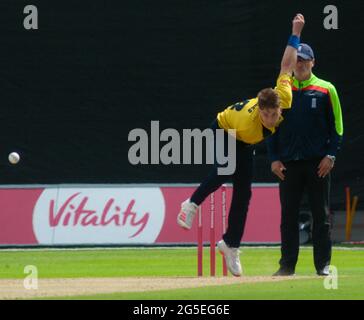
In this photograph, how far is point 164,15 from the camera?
68.9 feet

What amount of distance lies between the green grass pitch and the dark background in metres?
1.97

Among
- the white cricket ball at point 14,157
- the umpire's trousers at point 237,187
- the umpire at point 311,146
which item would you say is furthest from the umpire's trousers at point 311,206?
the white cricket ball at point 14,157

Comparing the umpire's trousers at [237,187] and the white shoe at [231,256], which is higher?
the umpire's trousers at [237,187]

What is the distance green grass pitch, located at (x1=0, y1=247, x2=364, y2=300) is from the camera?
1094 centimetres

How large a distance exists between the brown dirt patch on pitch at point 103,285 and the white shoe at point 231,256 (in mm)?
100

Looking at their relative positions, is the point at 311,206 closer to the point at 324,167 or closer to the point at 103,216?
the point at 324,167

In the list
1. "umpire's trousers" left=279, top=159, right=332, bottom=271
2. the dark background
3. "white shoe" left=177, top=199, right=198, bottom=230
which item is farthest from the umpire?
the dark background

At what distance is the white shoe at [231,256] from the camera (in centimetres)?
1270

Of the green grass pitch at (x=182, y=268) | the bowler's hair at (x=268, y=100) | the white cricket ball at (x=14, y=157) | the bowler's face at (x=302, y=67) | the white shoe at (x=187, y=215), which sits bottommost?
the green grass pitch at (x=182, y=268)

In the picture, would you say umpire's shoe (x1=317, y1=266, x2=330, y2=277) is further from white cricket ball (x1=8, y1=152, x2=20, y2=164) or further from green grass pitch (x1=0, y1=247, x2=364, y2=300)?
white cricket ball (x1=8, y1=152, x2=20, y2=164)

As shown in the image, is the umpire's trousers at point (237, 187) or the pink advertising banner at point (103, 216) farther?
the pink advertising banner at point (103, 216)

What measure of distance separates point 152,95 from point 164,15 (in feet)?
4.41

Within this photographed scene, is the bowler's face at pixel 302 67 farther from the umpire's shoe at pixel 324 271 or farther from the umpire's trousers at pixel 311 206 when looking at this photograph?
the umpire's shoe at pixel 324 271
